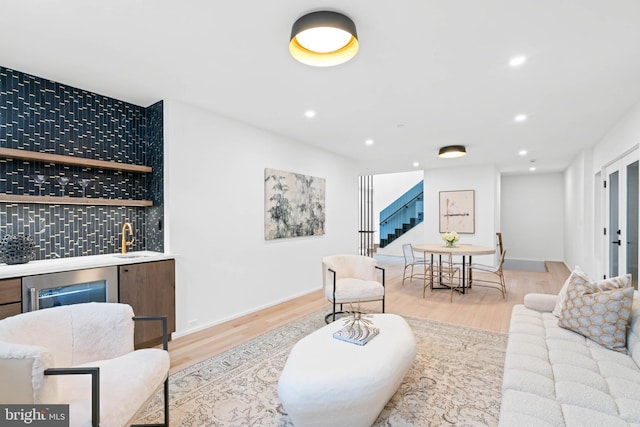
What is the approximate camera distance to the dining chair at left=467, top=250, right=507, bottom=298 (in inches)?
197

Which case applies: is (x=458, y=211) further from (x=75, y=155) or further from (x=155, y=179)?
(x=75, y=155)

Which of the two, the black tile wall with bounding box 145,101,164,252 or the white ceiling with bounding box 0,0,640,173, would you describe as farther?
the black tile wall with bounding box 145,101,164,252

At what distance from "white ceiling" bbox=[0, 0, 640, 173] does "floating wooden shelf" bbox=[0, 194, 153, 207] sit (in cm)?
112

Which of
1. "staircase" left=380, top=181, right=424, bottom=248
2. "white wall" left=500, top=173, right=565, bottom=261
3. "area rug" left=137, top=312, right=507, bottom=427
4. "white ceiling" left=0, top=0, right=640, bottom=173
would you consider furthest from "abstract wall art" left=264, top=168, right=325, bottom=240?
"white wall" left=500, top=173, right=565, bottom=261

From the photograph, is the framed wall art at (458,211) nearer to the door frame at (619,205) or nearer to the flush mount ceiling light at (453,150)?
the flush mount ceiling light at (453,150)

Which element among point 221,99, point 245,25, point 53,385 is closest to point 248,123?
point 221,99

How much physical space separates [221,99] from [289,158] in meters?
1.70

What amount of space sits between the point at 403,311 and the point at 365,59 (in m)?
3.25

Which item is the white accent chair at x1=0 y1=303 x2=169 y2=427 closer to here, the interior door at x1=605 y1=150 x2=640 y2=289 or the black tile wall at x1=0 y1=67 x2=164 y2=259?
the black tile wall at x1=0 y1=67 x2=164 y2=259

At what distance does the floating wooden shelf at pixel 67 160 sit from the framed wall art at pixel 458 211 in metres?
6.80

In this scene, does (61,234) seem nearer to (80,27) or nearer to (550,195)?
(80,27)

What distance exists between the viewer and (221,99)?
11.2 ft

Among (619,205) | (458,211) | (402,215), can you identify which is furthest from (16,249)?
(402,215)

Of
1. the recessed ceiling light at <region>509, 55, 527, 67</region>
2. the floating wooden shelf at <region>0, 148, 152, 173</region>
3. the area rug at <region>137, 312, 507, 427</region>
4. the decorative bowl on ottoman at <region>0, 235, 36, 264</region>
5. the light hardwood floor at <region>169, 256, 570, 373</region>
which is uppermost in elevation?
the recessed ceiling light at <region>509, 55, 527, 67</region>
